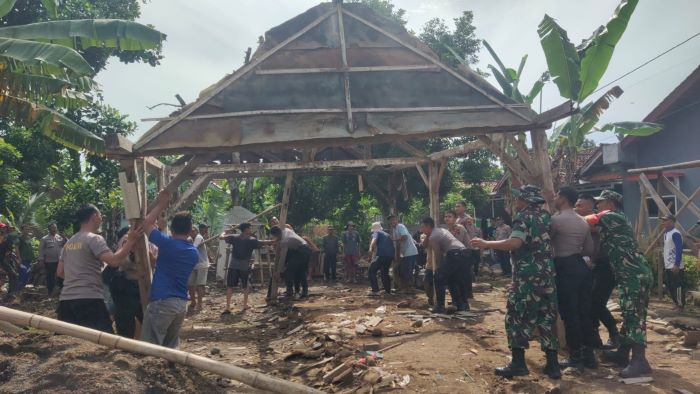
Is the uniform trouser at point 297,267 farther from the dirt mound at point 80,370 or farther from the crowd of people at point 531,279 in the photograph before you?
the dirt mound at point 80,370

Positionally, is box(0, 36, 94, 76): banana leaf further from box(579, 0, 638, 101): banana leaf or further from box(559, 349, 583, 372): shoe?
box(579, 0, 638, 101): banana leaf

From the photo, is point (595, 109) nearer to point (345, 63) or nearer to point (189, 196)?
point (345, 63)

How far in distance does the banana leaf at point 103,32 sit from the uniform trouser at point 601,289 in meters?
7.86

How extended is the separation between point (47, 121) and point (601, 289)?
9.85m

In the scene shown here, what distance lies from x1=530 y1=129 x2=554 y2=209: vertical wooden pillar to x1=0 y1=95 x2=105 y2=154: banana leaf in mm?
8424

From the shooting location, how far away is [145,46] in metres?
9.22

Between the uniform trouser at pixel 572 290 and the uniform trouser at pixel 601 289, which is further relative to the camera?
the uniform trouser at pixel 601 289

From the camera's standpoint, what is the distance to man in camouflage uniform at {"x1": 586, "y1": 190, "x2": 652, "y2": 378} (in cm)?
481

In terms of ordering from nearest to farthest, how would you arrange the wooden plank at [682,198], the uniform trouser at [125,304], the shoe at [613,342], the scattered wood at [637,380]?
the scattered wood at [637,380] < the shoe at [613,342] < the uniform trouser at [125,304] < the wooden plank at [682,198]

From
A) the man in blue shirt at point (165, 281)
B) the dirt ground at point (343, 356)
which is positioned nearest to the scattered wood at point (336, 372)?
the dirt ground at point (343, 356)

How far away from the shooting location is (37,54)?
8234 millimetres

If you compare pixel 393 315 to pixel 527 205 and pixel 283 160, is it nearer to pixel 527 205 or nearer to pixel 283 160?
pixel 527 205

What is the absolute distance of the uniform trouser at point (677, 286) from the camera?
29.9 feet

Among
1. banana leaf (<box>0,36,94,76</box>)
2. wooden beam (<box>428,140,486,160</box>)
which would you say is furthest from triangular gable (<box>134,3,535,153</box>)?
banana leaf (<box>0,36,94,76</box>)
